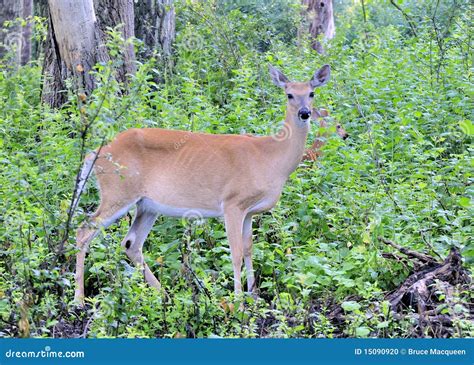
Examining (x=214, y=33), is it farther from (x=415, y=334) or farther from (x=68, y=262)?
(x=415, y=334)

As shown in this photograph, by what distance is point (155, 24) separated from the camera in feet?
42.1

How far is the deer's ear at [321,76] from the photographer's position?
8.54 m

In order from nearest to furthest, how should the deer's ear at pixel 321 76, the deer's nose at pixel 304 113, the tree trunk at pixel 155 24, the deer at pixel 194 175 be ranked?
the deer at pixel 194 175, the deer's nose at pixel 304 113, the deer's ear at pixel 321 76, the tree trunk at pixel 155 24

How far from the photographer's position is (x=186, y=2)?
1370 cm

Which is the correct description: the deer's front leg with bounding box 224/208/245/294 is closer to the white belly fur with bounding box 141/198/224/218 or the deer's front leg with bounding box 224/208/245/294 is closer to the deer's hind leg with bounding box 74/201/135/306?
the white belly fur with bounding box 141/198/224/218

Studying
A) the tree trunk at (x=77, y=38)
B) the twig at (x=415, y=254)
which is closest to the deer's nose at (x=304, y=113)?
the twig at (x=415, y=254)

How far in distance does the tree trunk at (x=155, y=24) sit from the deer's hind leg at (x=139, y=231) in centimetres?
467

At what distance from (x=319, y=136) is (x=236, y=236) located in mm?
2679

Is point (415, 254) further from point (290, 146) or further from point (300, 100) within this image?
point (300, 100)

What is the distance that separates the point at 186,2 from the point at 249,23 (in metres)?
0.92

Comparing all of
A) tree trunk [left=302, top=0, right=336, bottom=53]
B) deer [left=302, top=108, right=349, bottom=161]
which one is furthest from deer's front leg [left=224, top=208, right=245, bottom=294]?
tree trunk [left=302, top=0, right=336, bottom=53]

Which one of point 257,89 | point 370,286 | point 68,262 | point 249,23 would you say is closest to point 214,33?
point 249,23

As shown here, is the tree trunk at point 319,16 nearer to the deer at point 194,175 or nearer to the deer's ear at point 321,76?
the deer's ear at point 321,76

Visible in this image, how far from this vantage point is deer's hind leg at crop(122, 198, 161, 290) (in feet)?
26.4
